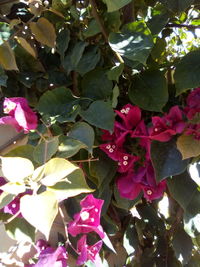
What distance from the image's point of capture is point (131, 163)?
2.20 ft

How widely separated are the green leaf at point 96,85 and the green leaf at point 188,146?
0.50 feet

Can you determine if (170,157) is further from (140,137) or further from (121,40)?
(121,40)

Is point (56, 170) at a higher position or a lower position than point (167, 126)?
higher

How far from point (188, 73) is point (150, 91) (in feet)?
0.21

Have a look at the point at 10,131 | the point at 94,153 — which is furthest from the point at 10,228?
the point at 10,131

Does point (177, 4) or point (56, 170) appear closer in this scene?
point (56, 170)

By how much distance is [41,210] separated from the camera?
0.41m

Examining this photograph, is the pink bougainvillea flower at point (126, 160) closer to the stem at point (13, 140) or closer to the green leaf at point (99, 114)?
the green leaf at point (99, 114)

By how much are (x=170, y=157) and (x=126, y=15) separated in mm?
276

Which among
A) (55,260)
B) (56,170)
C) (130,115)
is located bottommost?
(55,260)

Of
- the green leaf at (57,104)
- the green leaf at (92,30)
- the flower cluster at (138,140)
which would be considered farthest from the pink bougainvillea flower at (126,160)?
the green leaf at (92,30)

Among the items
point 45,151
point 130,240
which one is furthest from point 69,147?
point 130,240

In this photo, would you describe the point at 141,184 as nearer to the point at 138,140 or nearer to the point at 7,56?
the point at 138,140

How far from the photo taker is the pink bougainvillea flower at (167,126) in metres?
0.61
